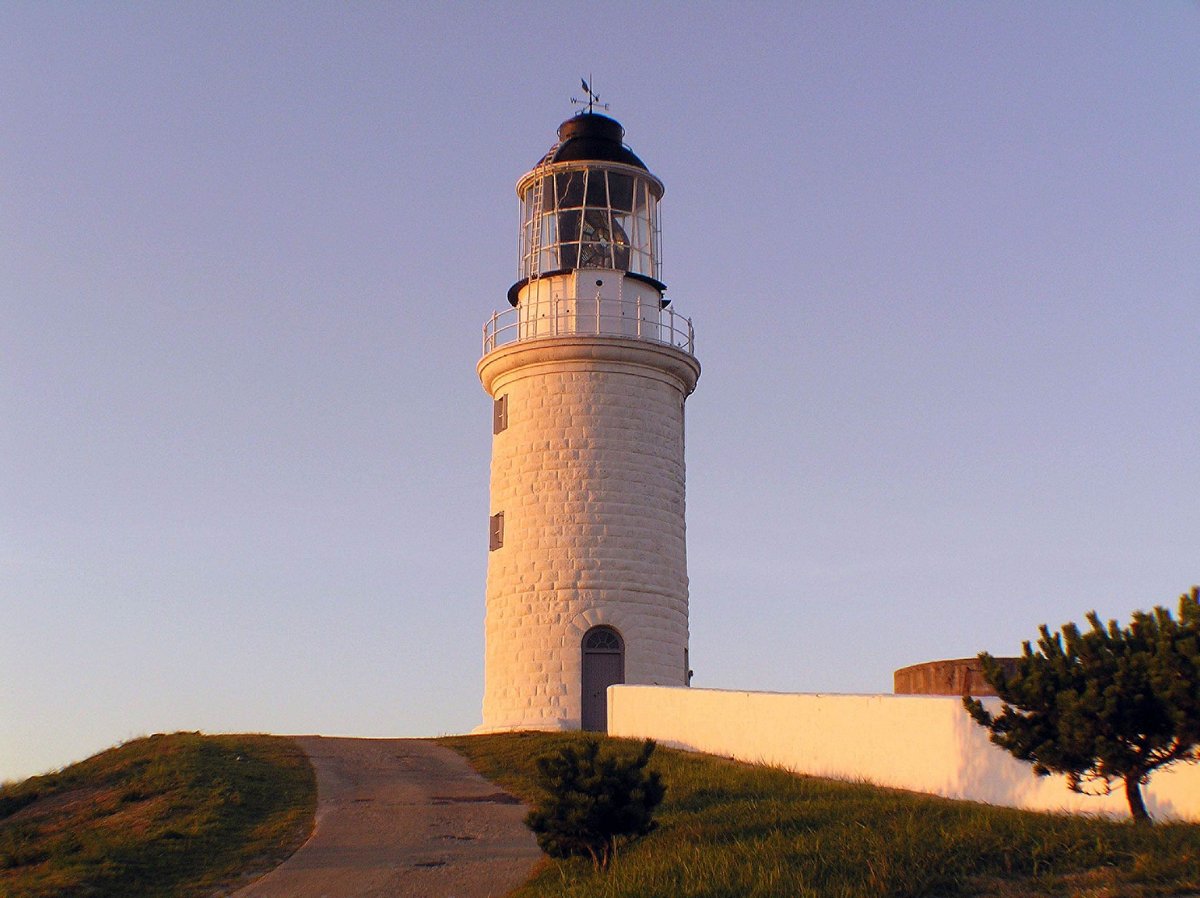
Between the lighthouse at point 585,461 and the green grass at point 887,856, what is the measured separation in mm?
11936

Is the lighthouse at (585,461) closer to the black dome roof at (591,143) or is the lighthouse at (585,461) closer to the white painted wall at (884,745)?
the black dome roof at (591,143)

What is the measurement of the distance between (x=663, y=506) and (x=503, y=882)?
14909mm

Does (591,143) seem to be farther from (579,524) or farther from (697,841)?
(697,841)

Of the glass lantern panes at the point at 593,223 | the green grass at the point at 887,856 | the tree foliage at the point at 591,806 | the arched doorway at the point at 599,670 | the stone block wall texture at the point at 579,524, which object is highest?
the glass lantern panes at the point at 593,223

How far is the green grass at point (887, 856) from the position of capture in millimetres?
10766

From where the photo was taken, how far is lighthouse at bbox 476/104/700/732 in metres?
26.4

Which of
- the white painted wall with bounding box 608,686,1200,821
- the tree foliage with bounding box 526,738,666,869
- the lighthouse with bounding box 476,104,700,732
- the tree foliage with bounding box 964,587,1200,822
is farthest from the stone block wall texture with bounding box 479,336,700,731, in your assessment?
the tree foliage with bounding box 964,587,1200,822

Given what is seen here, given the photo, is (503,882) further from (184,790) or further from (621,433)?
(621,433)

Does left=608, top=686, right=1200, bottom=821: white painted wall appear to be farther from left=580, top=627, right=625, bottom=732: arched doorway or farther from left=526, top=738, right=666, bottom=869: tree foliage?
left=526, top=738, right=666, bottom=869: tree foliage

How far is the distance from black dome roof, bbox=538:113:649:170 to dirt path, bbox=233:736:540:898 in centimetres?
1408

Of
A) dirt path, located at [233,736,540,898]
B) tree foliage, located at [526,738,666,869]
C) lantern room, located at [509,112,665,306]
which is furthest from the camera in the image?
lantern room, located at [509,112,665,306]

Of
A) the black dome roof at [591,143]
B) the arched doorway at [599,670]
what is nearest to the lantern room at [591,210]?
the black dome roof at [591,143]

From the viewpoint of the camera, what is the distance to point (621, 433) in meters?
27.2

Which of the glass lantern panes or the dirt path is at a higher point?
the glass lantern panes
